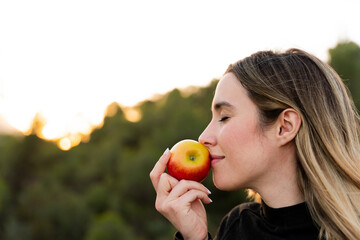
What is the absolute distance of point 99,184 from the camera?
14.5 metres

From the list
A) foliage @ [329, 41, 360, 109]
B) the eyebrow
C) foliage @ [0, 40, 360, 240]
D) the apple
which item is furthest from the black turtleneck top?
foliage @ [329, 41, 360, 109]

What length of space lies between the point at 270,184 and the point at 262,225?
0.74ft

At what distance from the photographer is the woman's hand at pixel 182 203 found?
→ 181 centimetres

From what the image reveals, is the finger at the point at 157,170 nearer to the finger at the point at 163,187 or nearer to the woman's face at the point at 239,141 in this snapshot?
the finger at the point at 163,187

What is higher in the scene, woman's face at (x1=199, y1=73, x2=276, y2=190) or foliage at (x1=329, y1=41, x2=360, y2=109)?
woman's face at (x1=199, y1=73, x2=276, y2=190)

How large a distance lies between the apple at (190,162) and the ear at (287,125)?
37cm

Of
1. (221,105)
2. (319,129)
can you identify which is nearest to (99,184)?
(221,105)

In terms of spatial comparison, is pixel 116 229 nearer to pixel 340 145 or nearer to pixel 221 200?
pixel 221 200

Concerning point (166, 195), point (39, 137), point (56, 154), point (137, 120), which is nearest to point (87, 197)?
point (39, 137)

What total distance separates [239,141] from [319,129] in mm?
330

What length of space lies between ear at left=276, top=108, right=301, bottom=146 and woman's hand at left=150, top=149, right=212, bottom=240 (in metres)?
0.42

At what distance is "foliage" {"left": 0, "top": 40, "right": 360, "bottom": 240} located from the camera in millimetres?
10734

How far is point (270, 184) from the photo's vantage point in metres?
1.81

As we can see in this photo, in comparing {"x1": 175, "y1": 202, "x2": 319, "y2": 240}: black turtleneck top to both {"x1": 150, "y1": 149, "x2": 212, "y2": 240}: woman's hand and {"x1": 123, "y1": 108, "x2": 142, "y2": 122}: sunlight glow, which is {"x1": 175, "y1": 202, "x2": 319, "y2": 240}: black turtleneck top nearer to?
{"x1": 150, "y1": 149, "x2": 212, "y2": 240}: woman's hand
